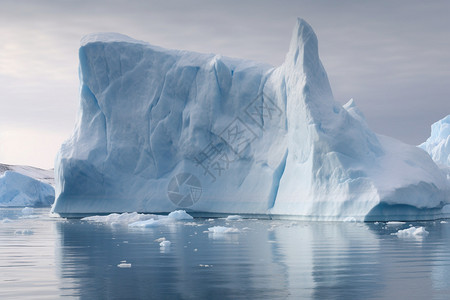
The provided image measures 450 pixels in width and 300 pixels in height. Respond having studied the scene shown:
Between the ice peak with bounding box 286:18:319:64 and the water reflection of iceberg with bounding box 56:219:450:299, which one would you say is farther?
the ice peak with bounding box 286:18:319:64

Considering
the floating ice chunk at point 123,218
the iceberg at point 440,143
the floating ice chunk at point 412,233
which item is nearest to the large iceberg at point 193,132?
the floating ice chunk at point 123,218

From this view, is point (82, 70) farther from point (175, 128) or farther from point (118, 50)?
point (175, 128)

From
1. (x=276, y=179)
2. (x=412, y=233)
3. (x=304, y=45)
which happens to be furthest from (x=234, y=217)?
(x=412, y=233)

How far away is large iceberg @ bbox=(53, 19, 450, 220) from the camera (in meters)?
24.0

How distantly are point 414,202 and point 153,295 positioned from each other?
53.9ft

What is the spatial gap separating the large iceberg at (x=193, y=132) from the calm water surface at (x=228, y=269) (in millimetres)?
10846

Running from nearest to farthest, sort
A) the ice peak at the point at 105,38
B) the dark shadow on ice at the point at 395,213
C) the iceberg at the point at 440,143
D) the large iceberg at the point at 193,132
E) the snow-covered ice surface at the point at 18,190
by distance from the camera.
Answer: the dark shadow on ice at the point at 395,213
the large iceberg at the point at 193,132
the ice peak at the point at 105,38
the iceberg at the point at 440,143
the snow-covered ice surface at the point at 18,190

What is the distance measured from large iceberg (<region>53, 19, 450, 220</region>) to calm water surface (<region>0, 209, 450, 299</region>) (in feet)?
35.6

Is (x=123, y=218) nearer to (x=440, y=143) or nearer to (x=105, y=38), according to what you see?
(x=105, y=38)

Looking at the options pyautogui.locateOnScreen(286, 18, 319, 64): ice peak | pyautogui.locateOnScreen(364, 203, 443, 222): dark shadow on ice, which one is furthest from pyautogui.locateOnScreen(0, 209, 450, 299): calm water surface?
pyautogui.locateOnScreen(286, 18, 319, 64): ice peak

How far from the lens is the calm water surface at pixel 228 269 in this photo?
6461 millimetres

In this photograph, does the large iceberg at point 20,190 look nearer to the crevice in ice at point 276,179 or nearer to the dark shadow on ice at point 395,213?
the crevice in ice at point 276,179

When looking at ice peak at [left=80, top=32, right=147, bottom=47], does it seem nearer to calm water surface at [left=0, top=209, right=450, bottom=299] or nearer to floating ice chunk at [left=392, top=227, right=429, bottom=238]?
calm water surface at [left=0, top=209, right=450, bottom=299]

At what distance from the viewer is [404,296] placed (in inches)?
244
